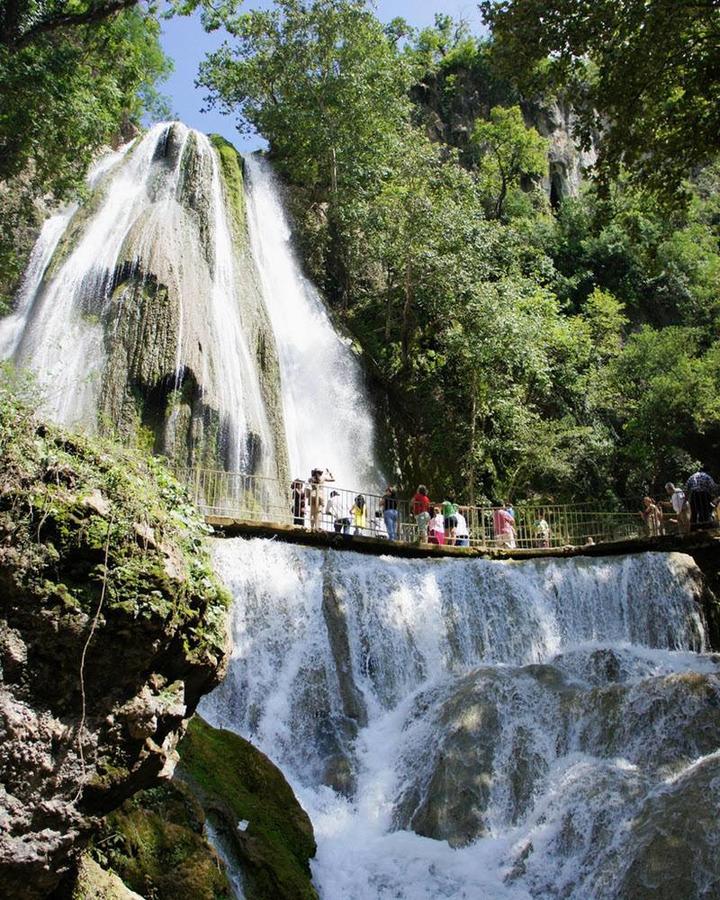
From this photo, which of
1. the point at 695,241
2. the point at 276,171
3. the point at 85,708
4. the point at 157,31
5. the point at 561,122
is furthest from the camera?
the point at 561,122

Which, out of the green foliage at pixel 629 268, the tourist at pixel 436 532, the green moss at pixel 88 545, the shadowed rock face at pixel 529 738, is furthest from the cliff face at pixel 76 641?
the green foliage at pixel 629 268

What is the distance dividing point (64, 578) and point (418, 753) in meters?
7.68

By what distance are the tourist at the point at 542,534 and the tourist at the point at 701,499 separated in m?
3.43

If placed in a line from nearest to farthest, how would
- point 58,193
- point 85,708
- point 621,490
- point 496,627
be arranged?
point 85,708, point 496,627, point 58,193, point 621,490

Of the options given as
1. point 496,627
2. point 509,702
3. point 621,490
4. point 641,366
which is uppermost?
point 641,366

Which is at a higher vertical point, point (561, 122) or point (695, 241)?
point (561, 122)

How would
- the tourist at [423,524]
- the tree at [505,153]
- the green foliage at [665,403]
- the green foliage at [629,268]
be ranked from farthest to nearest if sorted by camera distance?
the tree at [505,153] → the green foliage at [629,268] → the green foliage at [665,403] → the tourist at [423,524]

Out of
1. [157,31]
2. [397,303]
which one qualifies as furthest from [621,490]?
[157,31]

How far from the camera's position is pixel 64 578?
4.74m

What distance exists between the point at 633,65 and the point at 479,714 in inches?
353

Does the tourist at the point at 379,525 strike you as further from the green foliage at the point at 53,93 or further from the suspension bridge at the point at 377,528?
the green foliage at the point at 53,93

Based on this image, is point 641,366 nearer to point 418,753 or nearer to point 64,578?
point 418,753

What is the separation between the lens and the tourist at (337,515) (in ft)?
55.6

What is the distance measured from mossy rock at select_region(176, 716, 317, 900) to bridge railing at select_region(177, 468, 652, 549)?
24.1 ft
